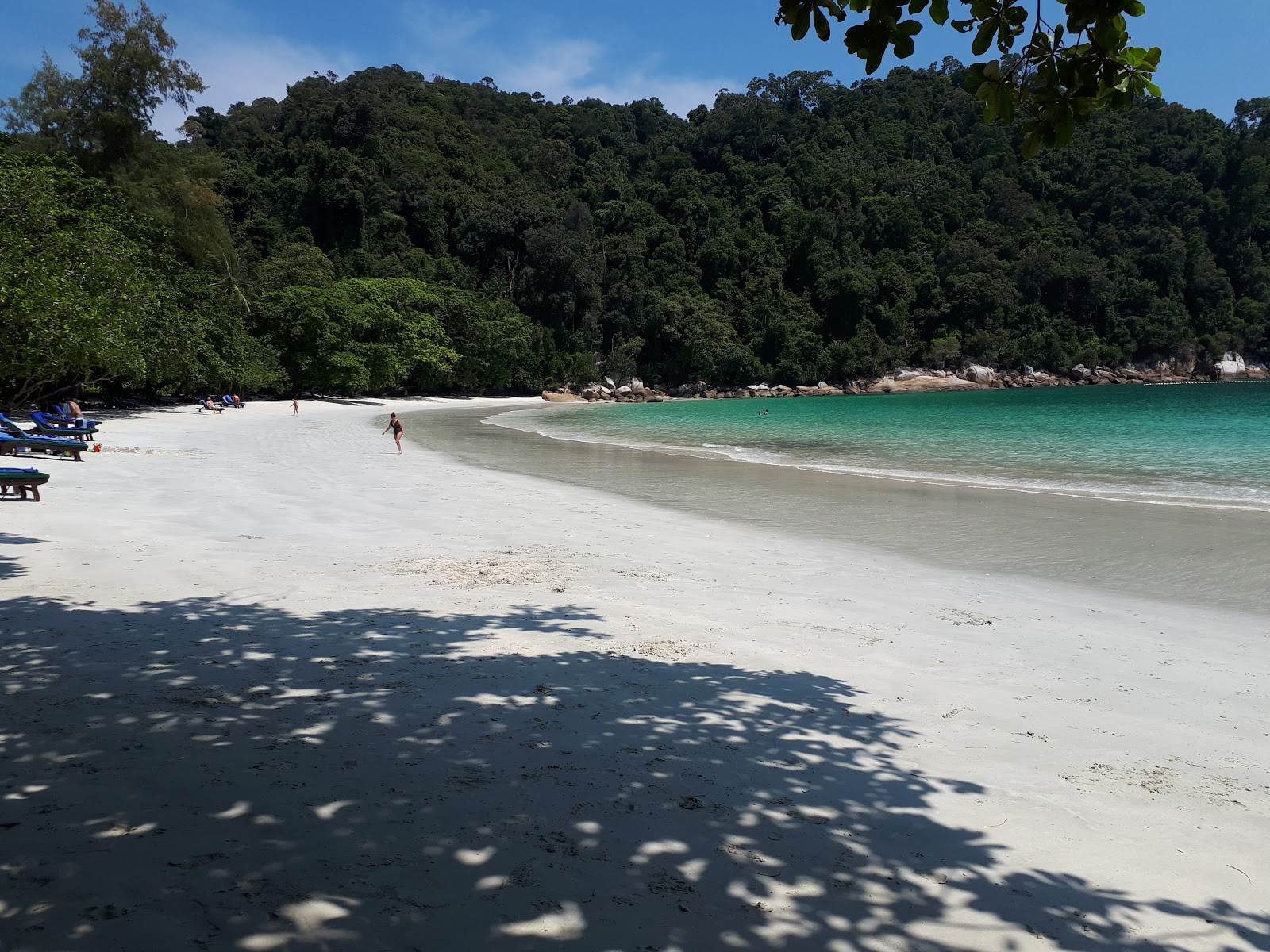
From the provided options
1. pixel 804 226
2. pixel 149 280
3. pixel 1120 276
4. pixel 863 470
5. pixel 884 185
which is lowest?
pixel 863 470

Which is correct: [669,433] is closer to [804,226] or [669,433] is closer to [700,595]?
[700,595]

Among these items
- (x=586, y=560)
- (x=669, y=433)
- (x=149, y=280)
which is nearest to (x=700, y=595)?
(x=586, y=560)

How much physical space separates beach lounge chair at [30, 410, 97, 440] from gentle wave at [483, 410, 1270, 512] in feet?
49.8

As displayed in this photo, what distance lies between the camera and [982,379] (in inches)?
3782

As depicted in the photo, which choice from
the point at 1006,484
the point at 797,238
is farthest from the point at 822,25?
the point at 797,238

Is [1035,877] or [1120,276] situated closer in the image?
[1035,877]

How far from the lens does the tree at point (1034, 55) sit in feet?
9.73

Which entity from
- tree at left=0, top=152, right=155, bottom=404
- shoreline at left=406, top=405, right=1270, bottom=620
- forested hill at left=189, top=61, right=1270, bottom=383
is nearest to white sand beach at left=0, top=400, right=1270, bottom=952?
shoreline at left=406, top=405, right=1270, bottom=620

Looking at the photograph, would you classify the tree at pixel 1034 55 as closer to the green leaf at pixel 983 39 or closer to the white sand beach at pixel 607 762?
the green leaf at pixel 983 39

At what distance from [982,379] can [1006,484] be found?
283 ft

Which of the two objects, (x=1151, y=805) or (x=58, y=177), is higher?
(x=58, y=177)

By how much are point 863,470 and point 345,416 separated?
1166 inches

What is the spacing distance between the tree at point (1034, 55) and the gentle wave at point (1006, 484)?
13081 millimetres

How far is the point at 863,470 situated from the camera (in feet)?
66.2
